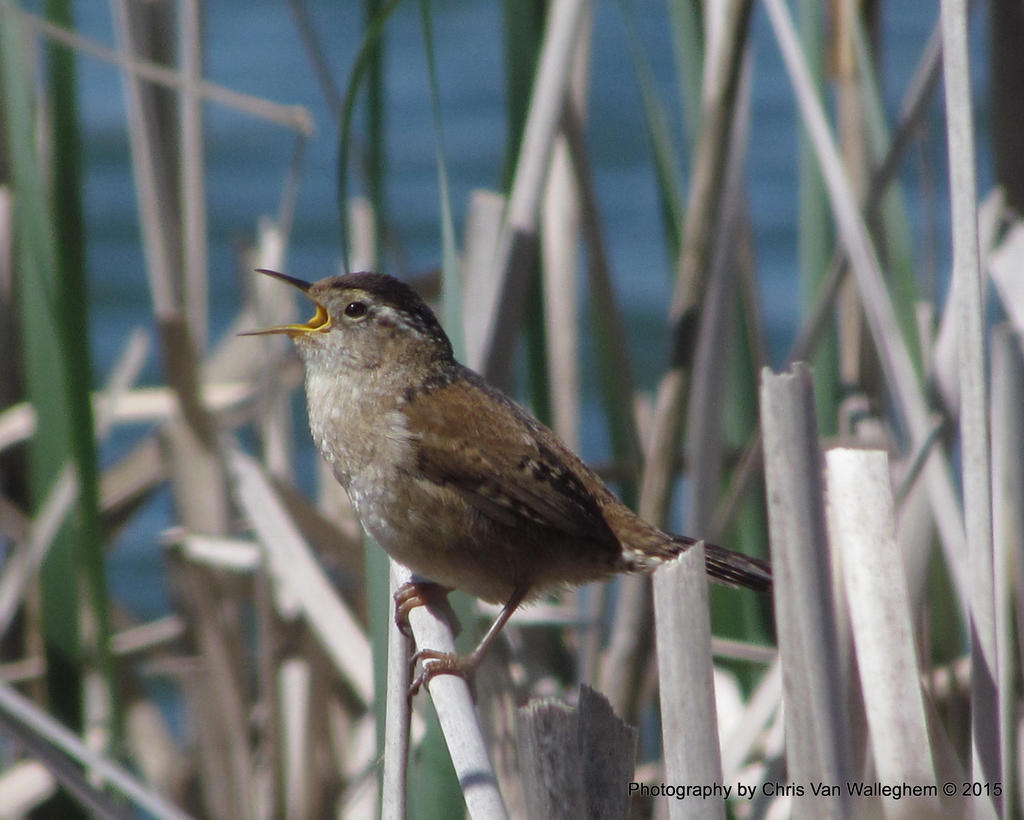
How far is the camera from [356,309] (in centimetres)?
236

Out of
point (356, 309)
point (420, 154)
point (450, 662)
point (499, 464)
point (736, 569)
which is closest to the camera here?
point (450, 662)

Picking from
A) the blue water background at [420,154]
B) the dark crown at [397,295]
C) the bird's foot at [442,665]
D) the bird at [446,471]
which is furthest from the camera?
the blue water background at [420,154]

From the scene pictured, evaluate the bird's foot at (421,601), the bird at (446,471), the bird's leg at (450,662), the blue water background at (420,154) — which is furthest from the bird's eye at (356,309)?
the blue water background at (420,154)

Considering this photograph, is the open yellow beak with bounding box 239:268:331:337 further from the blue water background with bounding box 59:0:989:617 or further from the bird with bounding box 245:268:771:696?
the blue water background with bounding box 59:0:989:617

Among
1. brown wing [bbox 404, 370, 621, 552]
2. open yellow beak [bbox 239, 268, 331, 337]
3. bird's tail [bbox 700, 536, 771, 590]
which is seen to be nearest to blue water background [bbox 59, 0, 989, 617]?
open yellow beak [bbox 239, 268, 331, 337]

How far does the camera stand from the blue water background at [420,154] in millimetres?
6688

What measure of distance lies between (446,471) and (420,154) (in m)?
6.11

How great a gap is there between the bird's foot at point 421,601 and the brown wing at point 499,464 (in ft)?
0.57

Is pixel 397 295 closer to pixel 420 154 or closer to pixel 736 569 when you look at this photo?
pixel 736 569

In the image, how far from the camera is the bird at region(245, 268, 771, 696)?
218 centimetres

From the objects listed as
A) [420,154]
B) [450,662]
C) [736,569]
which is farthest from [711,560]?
[420,154]

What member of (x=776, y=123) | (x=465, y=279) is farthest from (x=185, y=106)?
(x=776, y=123)

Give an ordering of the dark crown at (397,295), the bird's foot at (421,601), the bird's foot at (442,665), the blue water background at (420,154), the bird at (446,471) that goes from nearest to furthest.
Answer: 1. the bird's foot at (442,665)
2. the bird's foot at (421,601)
3. the bird at (446,471)
4. the dark crown at (397,295)
5. the blue water background at (420,154)

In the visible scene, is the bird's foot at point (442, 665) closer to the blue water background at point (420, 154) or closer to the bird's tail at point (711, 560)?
the bird's tail at point (711, 560)
